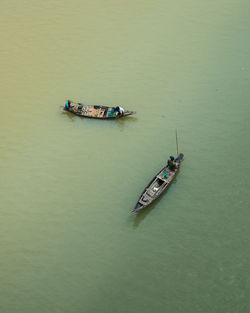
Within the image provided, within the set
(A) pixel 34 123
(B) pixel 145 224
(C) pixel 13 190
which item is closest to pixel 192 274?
(B) pixel 145 224

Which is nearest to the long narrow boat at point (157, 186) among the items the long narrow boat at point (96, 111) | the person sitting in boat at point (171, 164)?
the person sitting in boat at point (171, 164)

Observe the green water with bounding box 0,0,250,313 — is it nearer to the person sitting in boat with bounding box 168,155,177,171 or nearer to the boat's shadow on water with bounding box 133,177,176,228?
the boat's shadow on water with bounding box 133,177,176,228

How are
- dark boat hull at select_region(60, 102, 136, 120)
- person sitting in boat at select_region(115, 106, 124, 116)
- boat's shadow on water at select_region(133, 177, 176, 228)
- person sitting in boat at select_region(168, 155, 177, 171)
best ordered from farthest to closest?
dark boat hull at select_region(60, 102, 136, 120)
person sitting in boat at select_region(115, 106, 124, 116)
person sitting in boat at select_region(168, 155, 177, 171)
boat's shadow on water at select_region(133, 177, 176, 228)

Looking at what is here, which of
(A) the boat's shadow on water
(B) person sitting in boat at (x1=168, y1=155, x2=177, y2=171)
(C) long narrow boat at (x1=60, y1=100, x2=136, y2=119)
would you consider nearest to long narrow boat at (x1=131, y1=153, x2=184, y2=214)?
(B) person sitting in boat at (x1=168, y1=155, x2=177, y2=171)

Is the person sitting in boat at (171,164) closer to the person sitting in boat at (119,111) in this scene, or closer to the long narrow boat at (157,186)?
the long narrow boat at (157,186)

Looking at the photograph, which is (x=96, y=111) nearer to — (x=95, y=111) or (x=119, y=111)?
(x=95, y=111)

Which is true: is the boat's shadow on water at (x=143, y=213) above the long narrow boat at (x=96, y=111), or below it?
below

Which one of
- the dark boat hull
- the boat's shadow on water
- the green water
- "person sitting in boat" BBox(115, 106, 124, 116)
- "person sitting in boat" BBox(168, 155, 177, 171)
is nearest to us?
the green water
